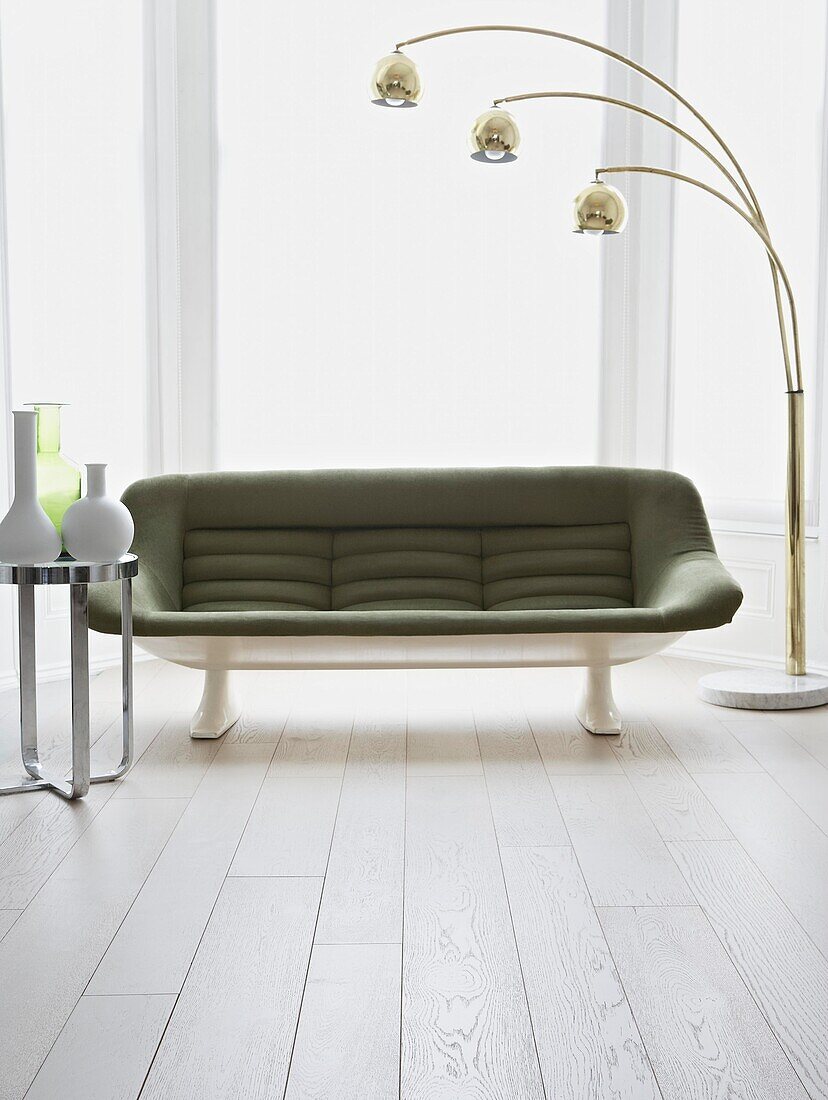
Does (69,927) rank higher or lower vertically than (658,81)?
lower

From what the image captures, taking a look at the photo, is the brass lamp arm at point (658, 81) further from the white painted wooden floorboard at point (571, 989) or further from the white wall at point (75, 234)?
the white painted wooden floorboard at point (571, 989)

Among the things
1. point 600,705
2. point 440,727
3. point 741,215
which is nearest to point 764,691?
point 600,705

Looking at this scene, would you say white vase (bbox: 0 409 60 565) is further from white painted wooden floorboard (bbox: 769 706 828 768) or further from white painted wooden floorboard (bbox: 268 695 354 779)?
white painted wooden floorboard (bbox: 769 706 828 768)

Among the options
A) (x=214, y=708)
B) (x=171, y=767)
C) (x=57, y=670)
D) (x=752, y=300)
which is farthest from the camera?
(x=752, y=300)

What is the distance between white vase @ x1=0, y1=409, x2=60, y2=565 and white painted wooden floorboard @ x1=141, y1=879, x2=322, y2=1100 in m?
0.96

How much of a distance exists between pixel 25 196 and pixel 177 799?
8.27 ft

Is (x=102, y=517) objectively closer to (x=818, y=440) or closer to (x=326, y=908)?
(x=326, y=908)

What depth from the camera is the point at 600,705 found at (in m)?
3.42

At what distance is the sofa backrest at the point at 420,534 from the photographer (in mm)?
3768

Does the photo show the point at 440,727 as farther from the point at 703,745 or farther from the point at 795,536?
the point at 795,536

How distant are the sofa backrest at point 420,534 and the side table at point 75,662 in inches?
31.7

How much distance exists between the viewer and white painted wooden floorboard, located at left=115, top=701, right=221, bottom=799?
9.34ft

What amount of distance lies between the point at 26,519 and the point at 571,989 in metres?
1.68

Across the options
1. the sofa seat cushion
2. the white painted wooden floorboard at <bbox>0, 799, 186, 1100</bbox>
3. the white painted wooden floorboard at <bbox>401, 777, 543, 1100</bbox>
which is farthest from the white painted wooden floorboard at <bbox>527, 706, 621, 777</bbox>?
the white painted wooden floorboard at <bbox>0, 799, 186, 1100</bbox>
